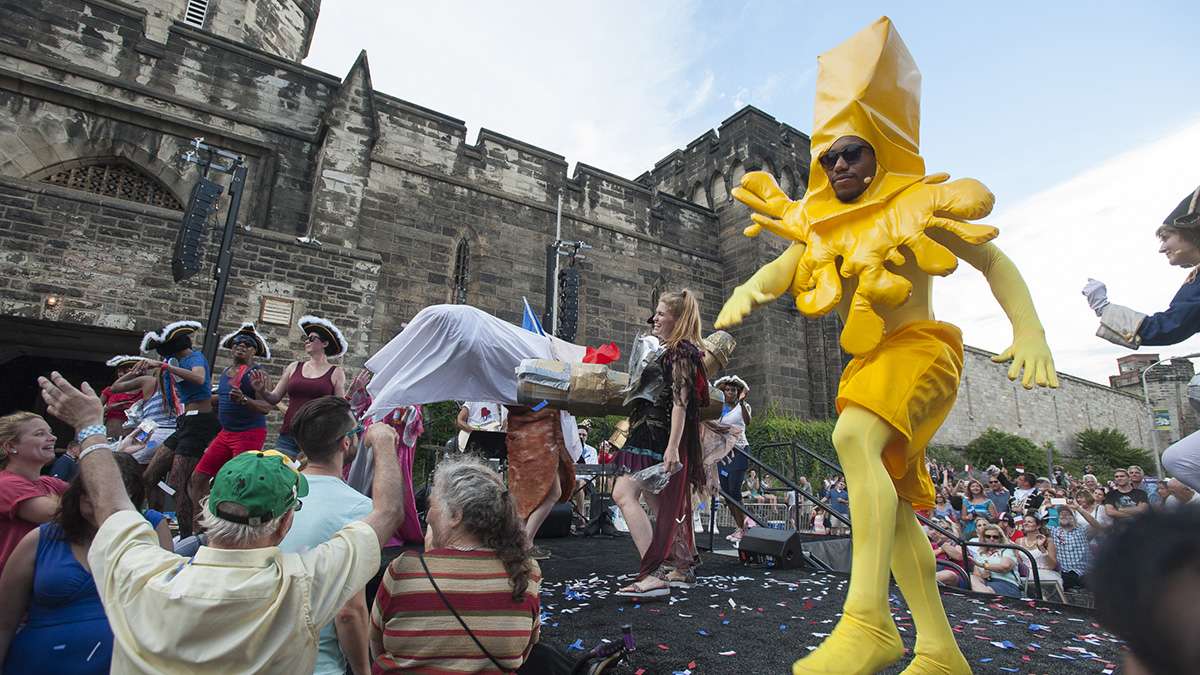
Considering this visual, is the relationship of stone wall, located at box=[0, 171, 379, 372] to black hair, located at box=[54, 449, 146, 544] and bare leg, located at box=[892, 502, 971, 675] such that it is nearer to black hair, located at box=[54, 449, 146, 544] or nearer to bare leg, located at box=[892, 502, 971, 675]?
black hair, located at box=[54, 449, 146, 544]

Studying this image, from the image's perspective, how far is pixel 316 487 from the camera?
2234 mm

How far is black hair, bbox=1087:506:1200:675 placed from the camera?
0.61 metres

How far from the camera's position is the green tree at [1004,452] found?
26.4 m

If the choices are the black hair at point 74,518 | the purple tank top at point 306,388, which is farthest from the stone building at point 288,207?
the black hair at point 74,518

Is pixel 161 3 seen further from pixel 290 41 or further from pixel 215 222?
pixel 215 222

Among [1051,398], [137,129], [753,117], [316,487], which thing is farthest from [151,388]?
[1051,398]

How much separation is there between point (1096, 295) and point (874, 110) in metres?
1.32

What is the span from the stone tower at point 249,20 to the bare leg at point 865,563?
16732mm

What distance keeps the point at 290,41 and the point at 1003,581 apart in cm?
2128

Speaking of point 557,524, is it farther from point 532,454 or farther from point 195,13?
point 195,13

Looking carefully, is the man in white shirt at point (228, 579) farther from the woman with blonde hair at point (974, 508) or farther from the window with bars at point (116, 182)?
the window with bars at point (116, 182)

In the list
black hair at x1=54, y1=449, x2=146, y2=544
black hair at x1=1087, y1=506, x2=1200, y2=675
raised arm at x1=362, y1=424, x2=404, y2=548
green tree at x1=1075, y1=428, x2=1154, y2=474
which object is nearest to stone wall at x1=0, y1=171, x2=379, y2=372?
black hair at x1=54, y1=449, x2=146, y2=544

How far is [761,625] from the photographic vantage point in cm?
296

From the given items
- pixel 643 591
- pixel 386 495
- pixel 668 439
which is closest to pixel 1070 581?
pixel 668 439
